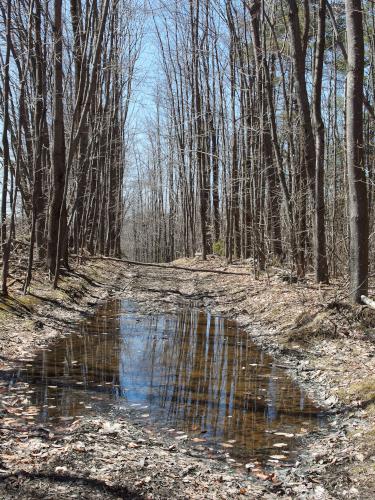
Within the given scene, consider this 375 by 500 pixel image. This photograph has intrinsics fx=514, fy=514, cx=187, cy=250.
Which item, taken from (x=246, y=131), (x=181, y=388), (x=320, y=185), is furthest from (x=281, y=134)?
(x=181, y=388)

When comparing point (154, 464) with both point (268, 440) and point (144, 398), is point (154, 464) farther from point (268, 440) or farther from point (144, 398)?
point (144, 398)

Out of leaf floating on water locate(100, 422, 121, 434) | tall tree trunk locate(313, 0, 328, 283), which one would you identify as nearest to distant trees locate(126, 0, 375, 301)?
tall tree trunk locate(313, 0, 328, 283)

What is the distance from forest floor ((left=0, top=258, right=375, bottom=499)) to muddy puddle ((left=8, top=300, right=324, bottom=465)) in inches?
9.6

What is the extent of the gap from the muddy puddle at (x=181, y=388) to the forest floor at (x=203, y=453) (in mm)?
243


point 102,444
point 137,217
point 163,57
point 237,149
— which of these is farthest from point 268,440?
point 137,217

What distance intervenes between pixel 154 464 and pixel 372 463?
6.22 feet

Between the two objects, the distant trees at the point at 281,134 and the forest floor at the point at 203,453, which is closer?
the forest floor at the point at 203,453

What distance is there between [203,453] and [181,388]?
2.18m

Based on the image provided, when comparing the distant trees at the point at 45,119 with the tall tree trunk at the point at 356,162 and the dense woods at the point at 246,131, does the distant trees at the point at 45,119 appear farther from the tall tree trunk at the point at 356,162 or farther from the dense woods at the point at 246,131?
the tall tree trunk at the point at 356,162

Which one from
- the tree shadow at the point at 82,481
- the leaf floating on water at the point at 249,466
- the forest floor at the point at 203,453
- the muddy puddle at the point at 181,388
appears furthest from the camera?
the muddy puddle at the point at 181,388

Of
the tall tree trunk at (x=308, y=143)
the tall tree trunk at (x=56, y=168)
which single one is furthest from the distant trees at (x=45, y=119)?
the tall tree trunk at (x=308, y=143)

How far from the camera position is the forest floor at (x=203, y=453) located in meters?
3.97

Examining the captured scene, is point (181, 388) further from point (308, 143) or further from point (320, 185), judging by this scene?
point (308, 143)

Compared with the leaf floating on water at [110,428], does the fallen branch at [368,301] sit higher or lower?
higher
